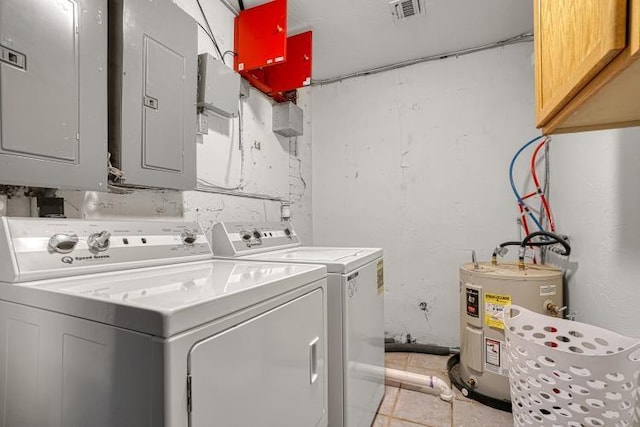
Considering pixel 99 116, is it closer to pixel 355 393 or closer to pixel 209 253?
pixel 209 253

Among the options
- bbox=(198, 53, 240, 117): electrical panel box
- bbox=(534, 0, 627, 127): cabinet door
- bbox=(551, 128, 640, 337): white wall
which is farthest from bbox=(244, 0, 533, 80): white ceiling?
bbox=(534, 0, 627, 127): cabinet door

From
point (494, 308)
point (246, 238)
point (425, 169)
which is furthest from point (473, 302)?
point (246, 238)

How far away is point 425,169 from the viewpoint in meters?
2.62

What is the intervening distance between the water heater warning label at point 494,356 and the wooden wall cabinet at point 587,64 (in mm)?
1250

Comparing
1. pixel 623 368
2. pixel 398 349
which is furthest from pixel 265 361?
pixel 398 349

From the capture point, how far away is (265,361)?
0.80 m

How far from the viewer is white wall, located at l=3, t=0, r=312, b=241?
4.25 feet

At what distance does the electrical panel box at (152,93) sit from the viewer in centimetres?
112

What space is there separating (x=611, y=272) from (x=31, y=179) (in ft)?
6.97

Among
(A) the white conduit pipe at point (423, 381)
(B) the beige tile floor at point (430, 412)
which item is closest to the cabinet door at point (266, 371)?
(B) the beige tile floor at point (430, 412)

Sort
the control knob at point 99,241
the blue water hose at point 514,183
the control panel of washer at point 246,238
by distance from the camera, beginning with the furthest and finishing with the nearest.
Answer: the blue water hose at point 514,183 → the control panel of washer at point 246,238 → the control knob at point 99,241

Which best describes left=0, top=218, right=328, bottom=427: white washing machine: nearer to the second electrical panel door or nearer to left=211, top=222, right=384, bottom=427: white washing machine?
left=211, top=222, right=384, bottom=427: white washing machine

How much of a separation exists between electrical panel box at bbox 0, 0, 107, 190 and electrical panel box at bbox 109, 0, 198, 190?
0.07m

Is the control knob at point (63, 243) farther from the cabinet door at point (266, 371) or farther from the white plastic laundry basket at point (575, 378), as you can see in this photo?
the white plastic laundry basket at point (575, 378)
